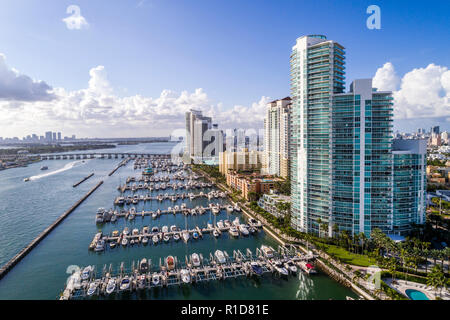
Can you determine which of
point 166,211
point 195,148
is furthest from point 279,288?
point 195,148

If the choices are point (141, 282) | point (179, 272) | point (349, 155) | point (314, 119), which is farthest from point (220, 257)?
point (314, 119)

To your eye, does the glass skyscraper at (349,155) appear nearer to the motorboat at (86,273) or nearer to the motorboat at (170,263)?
the motorboat at (170,263)

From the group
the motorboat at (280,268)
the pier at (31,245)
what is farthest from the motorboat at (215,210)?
the pier at (31,245)

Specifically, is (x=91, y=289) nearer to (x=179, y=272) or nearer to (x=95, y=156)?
(x=179, y=272)

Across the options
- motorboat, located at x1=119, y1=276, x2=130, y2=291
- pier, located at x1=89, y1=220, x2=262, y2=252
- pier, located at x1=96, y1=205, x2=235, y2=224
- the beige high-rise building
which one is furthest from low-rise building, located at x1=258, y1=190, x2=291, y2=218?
the beige high-rise building

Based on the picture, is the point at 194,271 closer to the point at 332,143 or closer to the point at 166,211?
the point at 332,143
